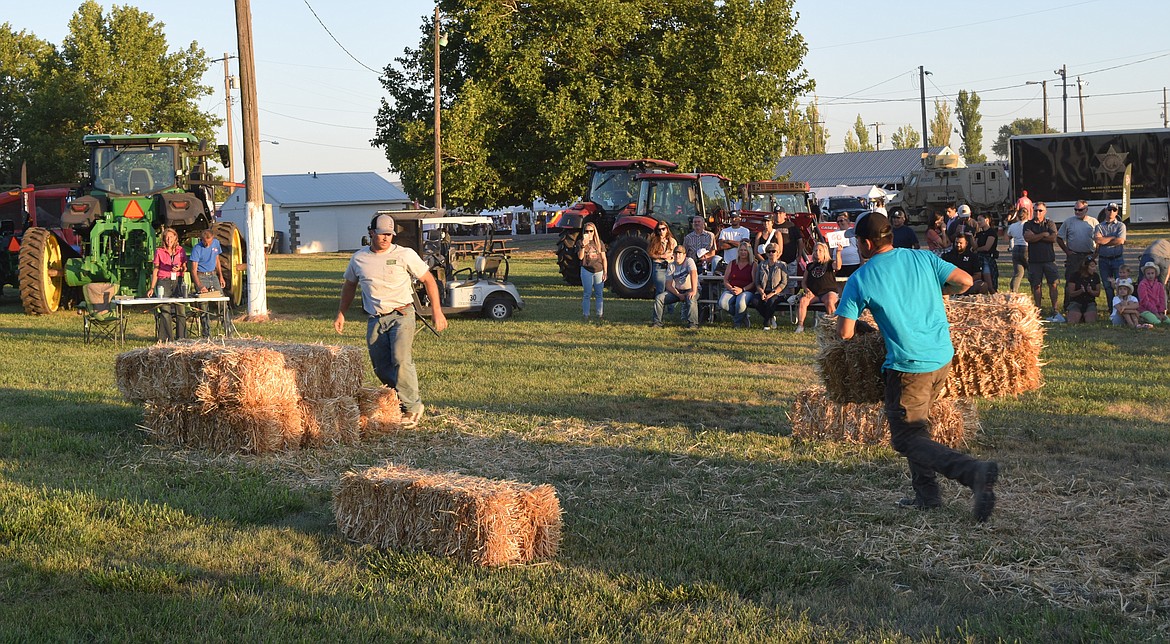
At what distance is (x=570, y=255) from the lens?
72.0 ft

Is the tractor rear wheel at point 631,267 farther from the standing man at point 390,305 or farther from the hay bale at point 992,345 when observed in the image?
the standing man at point 390,305

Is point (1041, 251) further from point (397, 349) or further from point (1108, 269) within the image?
point (397, 349)

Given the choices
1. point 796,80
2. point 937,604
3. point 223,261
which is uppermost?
point 796,80

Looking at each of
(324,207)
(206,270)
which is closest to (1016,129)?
(324,207)

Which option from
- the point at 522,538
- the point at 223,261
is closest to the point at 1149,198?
the point at 223,261

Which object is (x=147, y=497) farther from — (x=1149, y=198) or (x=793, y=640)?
(x=1149, y=198)

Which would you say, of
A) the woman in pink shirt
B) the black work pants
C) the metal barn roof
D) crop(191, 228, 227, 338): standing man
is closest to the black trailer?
crop(191, 228, 227, 338): standing man

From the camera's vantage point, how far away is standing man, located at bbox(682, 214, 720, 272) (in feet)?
55.0

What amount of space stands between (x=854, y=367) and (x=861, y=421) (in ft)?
2.89

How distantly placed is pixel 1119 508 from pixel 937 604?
6.73 feet

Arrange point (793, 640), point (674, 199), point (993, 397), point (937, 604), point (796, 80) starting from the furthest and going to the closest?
point (796, 80), point (674, 199), point (993, 397), point (937, 604), point (793, 640)

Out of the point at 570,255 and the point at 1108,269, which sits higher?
the point at 570,255

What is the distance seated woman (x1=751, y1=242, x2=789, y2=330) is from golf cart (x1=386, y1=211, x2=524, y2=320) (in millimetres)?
4008

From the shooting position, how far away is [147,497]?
21.5ft
